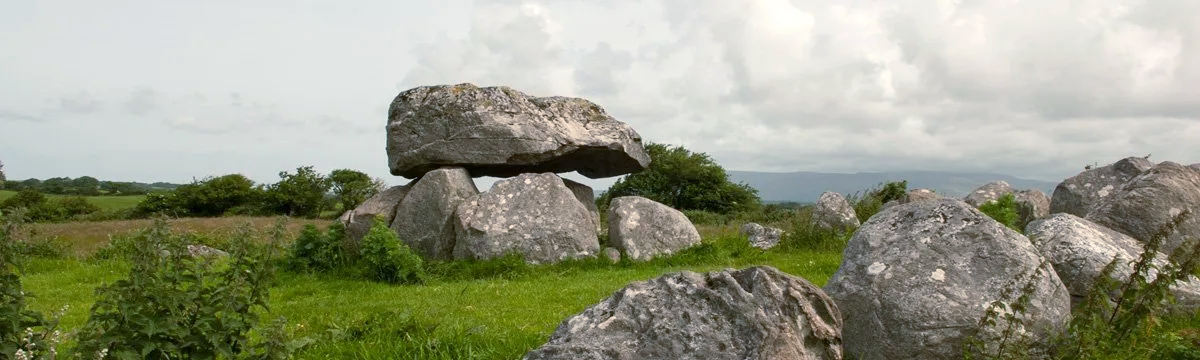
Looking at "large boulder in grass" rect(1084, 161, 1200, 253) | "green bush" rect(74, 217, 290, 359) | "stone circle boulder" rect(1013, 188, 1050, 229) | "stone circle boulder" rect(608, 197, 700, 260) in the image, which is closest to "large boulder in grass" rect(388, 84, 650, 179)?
"stone circle boulder" rect(608, 197, 700, 260)

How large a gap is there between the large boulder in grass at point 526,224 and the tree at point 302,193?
76.0ft

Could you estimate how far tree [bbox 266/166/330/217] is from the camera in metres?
39.2

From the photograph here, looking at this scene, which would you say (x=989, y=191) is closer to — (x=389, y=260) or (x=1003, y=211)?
(x=1003, y=211)

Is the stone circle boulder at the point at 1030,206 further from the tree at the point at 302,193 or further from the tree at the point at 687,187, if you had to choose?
the tree at the point at 302,193

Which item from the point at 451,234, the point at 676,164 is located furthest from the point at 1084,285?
the point at 676,164

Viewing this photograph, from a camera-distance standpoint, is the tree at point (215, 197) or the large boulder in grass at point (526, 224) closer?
the large boulder in grass at point (526, 224)

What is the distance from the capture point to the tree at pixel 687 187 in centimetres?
4134

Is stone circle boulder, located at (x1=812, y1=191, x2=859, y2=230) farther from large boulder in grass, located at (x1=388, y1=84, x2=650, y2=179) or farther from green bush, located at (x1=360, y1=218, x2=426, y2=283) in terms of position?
green bush, located at (x1=360, y1=218, x2=426, y2=283)

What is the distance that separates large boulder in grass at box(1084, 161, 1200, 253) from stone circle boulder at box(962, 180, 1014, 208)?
930cm

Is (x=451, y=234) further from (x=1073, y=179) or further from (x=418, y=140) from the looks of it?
(x=1073, y=179)

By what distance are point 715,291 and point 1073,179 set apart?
58.8 ft

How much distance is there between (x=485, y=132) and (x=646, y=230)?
4.00m

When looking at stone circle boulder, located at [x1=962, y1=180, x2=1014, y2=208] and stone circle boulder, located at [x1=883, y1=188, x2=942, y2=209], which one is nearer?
stone circle boulder, located at [x1=883, y1=188, x2=942, y2=209]

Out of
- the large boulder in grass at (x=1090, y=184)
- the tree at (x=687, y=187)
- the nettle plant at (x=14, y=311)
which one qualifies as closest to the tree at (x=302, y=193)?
the tree at (x=687, y=187)
